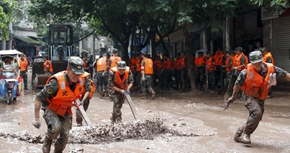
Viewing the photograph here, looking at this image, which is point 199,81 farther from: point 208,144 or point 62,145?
point 62,145

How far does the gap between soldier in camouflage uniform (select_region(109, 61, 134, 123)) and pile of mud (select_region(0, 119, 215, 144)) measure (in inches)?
43.9

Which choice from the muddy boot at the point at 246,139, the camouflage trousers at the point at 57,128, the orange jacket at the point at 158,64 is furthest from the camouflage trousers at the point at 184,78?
the camouflage trousers at the point at 57,128

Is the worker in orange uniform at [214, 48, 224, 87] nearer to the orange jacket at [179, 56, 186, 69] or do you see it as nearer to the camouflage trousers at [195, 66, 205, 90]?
the camouflage trousers at [195, 66, 205, 90]

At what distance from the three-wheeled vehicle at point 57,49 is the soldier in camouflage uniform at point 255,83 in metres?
12.5

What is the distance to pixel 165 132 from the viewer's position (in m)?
7.45

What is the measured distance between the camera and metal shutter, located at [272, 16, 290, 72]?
1434 cm

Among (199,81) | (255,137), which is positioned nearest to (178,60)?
(199,81)

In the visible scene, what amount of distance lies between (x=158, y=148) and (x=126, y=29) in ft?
57.1

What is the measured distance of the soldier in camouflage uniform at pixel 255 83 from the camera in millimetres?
6289

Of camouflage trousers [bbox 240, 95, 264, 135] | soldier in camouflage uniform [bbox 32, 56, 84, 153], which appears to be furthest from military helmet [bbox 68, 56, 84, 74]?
camouflage trousers [bbox 240, 95, 264, 135]

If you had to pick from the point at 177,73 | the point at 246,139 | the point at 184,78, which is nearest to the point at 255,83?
the point at 246,139

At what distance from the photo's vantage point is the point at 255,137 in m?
7.32

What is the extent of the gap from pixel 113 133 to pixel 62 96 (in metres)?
2.33

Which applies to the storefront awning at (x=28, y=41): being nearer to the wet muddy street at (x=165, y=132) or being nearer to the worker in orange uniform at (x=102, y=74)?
the worker in orange uniform at (x=102, y=74)
